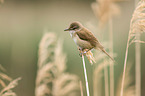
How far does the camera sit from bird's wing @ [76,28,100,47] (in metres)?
2.68

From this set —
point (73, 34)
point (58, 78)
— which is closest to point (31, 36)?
point (58, 78)

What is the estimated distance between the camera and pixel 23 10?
45.6 ft

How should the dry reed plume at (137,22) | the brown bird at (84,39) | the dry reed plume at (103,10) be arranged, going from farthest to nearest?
the dry reed plume at (103,10) → the brown bird at (84,39) → the dry reed plume at (137,22)

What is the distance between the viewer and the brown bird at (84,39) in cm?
267

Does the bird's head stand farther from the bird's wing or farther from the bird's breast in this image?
the bird's breast

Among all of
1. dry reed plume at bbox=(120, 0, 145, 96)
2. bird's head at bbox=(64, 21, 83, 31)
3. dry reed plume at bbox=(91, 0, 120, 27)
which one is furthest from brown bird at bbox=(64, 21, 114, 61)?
dry reed plume at bbox=(91, 0, 120, 27)

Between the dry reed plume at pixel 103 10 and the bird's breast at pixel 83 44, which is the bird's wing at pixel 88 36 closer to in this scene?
the bird's breast at pixel 83 44

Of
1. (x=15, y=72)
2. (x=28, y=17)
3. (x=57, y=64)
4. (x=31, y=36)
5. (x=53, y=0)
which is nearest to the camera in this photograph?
(x=57, y=64)

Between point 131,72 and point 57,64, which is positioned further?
point 131,72

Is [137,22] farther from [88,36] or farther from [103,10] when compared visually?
[103,10]

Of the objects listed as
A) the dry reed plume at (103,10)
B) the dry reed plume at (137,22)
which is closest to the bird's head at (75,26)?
the dry reed plume at (137,22)

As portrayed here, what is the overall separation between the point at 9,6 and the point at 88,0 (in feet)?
18.2

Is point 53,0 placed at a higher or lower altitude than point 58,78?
higher

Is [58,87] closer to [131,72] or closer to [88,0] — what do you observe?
[131,72]
